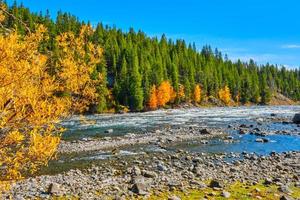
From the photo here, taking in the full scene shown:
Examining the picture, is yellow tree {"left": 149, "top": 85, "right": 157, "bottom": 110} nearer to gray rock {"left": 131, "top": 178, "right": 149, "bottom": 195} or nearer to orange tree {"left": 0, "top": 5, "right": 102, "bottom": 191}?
gray rock {"left": 131, "top": 178, "right": 149, "bottom": 195}

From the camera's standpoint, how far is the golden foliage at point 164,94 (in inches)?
4392

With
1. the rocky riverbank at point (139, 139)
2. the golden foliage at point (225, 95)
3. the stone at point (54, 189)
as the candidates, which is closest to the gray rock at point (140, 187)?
the stone at point (54, 189)

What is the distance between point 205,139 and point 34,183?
1018 inches

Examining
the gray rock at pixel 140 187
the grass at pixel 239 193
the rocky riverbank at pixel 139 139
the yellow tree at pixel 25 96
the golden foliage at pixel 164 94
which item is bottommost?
the grass at pixel 239 193

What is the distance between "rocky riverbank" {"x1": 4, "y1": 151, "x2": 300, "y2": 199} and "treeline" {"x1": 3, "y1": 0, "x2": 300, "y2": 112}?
129 feet

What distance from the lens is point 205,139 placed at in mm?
45656

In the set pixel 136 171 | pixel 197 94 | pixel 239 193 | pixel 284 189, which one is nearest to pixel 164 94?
pixel 197 94

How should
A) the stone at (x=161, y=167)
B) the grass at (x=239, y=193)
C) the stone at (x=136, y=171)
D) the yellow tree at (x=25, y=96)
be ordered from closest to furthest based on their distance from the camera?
the yellow tree at (x=25, y=96) < the grass at (x=239, y=193) < the stone at (x=136, y=171) < the stone at (x=161, y=167)

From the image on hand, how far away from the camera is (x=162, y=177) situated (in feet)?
82.3

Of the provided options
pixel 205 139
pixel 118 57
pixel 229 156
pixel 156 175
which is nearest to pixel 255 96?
pixel 118 57

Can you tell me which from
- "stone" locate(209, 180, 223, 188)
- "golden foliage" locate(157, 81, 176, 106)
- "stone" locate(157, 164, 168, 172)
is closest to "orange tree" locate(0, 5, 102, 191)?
"stone" locate(209, 180, 223, 188)

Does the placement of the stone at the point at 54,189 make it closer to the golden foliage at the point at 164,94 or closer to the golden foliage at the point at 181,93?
the golden foliage at the point at 164,94

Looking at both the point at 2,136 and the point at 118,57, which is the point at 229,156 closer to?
the point at 2,136

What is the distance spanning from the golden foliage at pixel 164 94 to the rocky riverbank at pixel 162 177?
77389mm
